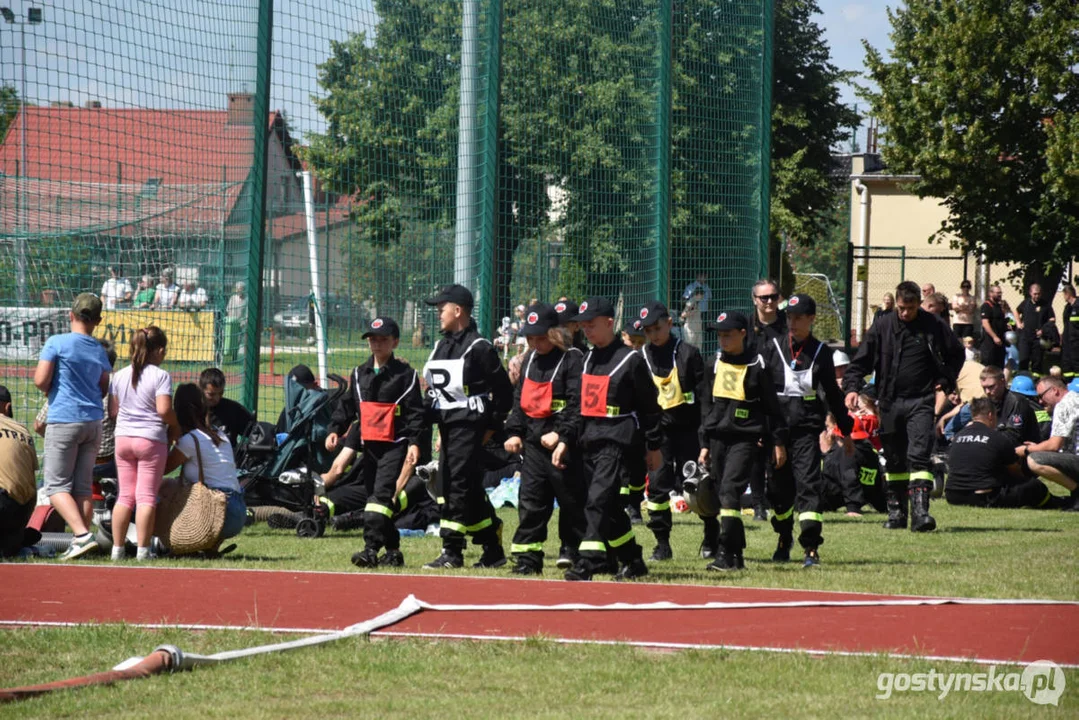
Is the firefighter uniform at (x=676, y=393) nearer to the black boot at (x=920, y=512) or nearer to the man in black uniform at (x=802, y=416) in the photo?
the man in black uniform at (x=802, y=416)

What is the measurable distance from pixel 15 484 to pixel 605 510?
4052mm

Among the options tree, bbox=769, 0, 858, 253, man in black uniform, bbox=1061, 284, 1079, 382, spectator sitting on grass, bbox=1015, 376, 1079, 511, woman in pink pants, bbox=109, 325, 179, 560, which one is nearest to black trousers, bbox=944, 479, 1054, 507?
spectator sitting on grass, bbox=1015, 376, 1079, 511

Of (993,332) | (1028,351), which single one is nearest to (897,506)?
(993,332)

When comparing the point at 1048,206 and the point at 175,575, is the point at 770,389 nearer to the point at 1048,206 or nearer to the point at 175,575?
the point at 175,575

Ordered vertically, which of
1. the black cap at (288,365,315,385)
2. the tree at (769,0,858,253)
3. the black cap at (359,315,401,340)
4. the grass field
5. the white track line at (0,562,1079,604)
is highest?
the tree at (769,0,858,253)

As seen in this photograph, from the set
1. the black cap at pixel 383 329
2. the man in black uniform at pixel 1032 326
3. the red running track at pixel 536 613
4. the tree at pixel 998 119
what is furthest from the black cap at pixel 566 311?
the tree at pixel 998 119

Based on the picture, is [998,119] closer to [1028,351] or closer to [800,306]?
[1028,351]

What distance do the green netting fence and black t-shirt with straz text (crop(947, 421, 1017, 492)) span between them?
167 inches

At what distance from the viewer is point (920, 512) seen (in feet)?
39.9

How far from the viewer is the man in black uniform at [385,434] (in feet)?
31.1

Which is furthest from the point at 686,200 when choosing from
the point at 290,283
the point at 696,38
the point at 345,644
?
the point at 345,644

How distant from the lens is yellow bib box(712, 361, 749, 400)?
31.4 feet

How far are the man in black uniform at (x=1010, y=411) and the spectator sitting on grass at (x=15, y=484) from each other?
9743mm

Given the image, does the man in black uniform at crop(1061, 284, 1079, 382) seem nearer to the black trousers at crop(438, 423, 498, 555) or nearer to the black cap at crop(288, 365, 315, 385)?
the black cap at crop(288, 365, 315, 385)
